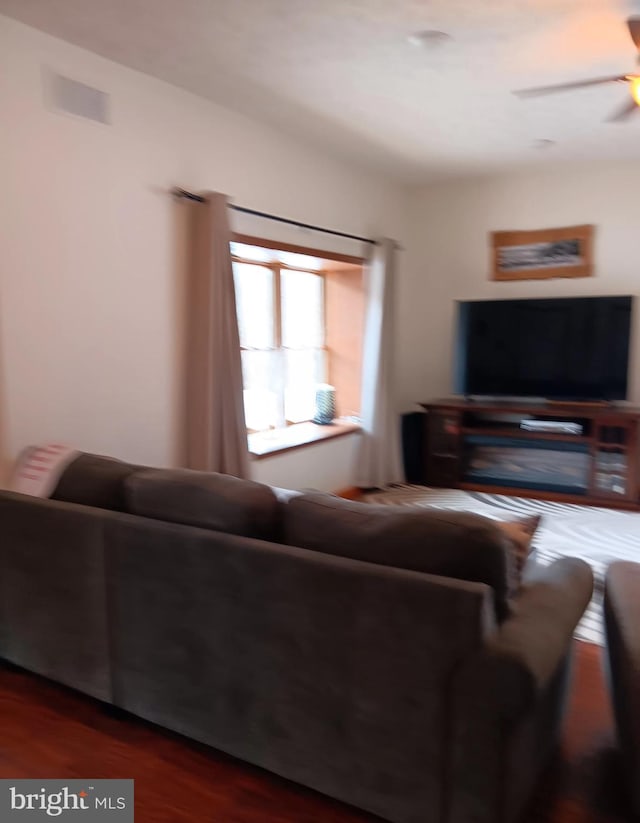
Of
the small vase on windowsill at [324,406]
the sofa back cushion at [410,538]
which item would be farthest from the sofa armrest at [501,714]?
the small vase on windowsill at [324,406]

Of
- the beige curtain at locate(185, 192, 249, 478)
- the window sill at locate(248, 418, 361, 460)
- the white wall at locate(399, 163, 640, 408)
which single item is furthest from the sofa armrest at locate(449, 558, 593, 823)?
the white wall at locate(399, 163, 640, 408)

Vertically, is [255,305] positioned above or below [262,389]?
above

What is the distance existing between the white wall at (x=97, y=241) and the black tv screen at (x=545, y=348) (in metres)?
2.24

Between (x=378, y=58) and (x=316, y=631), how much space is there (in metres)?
2.53

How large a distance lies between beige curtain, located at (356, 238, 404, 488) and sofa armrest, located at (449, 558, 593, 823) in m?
3.33

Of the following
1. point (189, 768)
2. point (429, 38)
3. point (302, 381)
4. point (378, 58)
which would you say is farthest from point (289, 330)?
point (189, 768)

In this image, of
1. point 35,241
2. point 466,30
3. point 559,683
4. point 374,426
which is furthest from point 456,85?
point 559,683

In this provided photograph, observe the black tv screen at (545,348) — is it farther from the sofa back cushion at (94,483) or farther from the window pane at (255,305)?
the sofa back cushion at (94,483)

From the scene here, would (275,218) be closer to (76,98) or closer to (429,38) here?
(76,98)

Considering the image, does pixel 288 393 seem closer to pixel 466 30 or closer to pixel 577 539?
pixel 577 539

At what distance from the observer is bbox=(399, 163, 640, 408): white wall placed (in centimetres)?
482

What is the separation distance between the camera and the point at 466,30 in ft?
8.55

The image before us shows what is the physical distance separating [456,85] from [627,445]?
2.75 metres

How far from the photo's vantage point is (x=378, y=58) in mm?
2881
